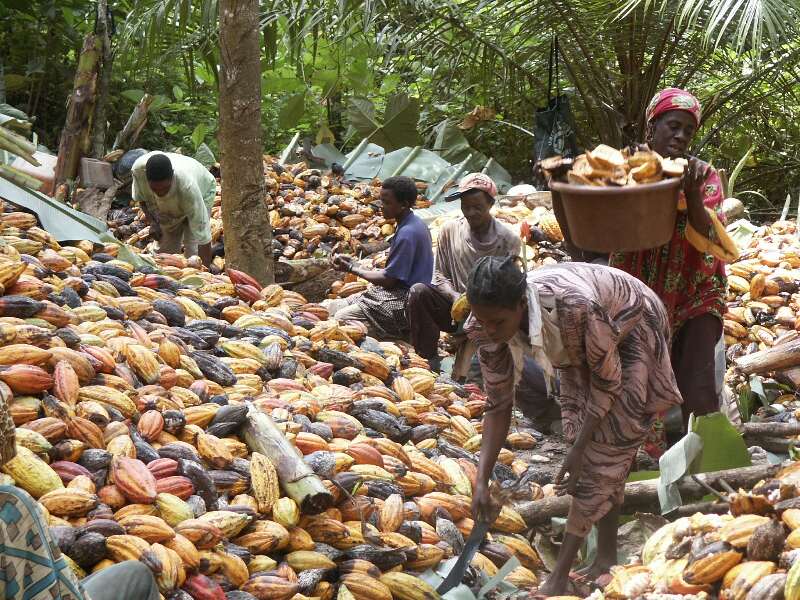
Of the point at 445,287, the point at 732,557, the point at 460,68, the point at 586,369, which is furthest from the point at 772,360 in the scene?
the point at 460,68

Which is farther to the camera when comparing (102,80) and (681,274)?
(102,80)

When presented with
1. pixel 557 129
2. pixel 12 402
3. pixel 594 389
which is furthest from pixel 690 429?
pixel 557 129

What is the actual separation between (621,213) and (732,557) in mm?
1246

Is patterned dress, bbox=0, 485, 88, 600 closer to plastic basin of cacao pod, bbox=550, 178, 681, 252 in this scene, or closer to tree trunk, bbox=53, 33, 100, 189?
plastic basin of cacao pod, bbox=550, 178, 681, 252

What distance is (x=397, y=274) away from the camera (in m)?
6.21

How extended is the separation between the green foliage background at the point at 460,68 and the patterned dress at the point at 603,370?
12.0 feet

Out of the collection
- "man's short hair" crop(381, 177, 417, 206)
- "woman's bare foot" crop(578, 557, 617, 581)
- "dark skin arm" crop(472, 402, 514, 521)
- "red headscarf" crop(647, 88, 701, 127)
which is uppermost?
"red headscarf" crop(647, 88, 701, 127)

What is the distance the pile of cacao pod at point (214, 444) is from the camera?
2.90 metres

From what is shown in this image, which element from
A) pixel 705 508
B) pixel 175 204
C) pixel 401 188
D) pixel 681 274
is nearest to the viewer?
pixel 705 508

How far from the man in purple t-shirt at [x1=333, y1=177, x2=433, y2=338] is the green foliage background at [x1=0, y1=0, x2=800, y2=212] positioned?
1.26 meters

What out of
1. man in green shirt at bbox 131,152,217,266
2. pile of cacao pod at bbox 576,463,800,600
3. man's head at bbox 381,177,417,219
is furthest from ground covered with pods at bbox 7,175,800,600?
man in green shirt at bbox 131,152,217,266

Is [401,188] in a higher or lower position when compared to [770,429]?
higher

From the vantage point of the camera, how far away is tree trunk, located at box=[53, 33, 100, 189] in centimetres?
847

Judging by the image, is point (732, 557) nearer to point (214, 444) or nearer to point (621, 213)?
point (621, 213)
